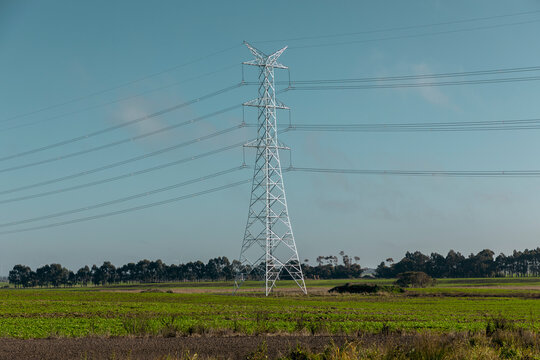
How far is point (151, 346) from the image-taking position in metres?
27.3

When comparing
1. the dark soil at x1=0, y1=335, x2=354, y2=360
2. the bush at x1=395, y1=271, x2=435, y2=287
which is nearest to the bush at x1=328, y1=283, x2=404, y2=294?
the bush at x1=395, y1=271, x2=435, y2=287

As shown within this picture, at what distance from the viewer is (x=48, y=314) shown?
168 feet

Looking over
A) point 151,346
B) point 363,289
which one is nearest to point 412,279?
point 363,289

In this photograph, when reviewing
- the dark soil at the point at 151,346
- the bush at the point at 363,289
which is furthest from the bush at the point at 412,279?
the dark soil at the point at 151,346

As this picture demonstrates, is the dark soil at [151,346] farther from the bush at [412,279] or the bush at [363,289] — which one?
the bush at [412,279]

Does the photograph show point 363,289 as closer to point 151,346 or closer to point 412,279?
point 412,279

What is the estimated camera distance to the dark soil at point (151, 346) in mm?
24375

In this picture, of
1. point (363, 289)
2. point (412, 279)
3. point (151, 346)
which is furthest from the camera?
point (412, 279)

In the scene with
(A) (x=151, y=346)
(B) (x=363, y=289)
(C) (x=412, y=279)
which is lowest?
(C) (x=412, y=279)

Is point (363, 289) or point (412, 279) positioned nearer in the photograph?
point (363, 289)

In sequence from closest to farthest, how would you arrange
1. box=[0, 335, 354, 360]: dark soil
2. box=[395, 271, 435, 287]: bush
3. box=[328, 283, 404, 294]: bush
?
box=[0, 335, 354, 360]: dark soil, box=[328, 283, 404, 294]: bush, box=[395, 271, 435, 287]: bush

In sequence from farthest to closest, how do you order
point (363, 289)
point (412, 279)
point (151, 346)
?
1. point (412, 279)
2. point (363, 289)
3. point (151, 346)

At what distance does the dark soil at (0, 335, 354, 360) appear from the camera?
Result: 80.0ft

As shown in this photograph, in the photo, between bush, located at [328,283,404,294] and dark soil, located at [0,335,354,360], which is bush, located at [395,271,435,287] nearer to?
bush, located at [328,283,404,294]
